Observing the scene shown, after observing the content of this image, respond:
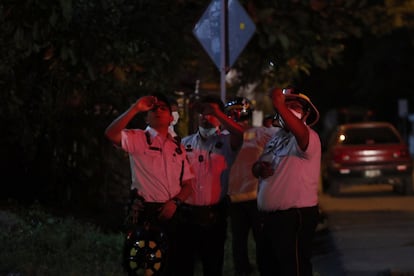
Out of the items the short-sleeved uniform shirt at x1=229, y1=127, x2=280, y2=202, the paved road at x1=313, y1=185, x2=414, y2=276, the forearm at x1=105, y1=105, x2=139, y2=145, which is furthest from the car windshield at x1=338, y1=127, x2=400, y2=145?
the forearm at x1=105, y1=105, x2=139, y2=145

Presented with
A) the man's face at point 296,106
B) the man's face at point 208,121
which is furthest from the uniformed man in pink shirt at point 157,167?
the man's face at point 296,106

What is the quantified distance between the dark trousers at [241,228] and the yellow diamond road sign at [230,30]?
5.64 feet

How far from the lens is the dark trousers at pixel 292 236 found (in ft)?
19.9

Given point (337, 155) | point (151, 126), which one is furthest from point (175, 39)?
point (337, 155)

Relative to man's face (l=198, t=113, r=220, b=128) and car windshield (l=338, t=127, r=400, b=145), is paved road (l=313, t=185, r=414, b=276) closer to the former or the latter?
car windshield (l=338, t=127, r=400, b=145)

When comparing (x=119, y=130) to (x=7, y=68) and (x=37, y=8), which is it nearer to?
(x=37, y=8)

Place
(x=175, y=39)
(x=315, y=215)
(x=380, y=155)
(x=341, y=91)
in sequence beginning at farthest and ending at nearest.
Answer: (x=341, y=91) < (x=380, y=155) < (x=175, y=39) < (x=315, y=215)

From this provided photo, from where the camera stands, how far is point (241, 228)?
8320 mm

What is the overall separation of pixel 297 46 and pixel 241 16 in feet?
13.7

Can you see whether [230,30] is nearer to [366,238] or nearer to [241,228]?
[241,228]

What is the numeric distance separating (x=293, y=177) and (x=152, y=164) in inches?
40.8

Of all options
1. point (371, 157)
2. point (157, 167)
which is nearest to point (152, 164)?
point (157, 167)

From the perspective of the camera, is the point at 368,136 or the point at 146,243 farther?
the point at 368,136

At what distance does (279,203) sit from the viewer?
6.09 metres
